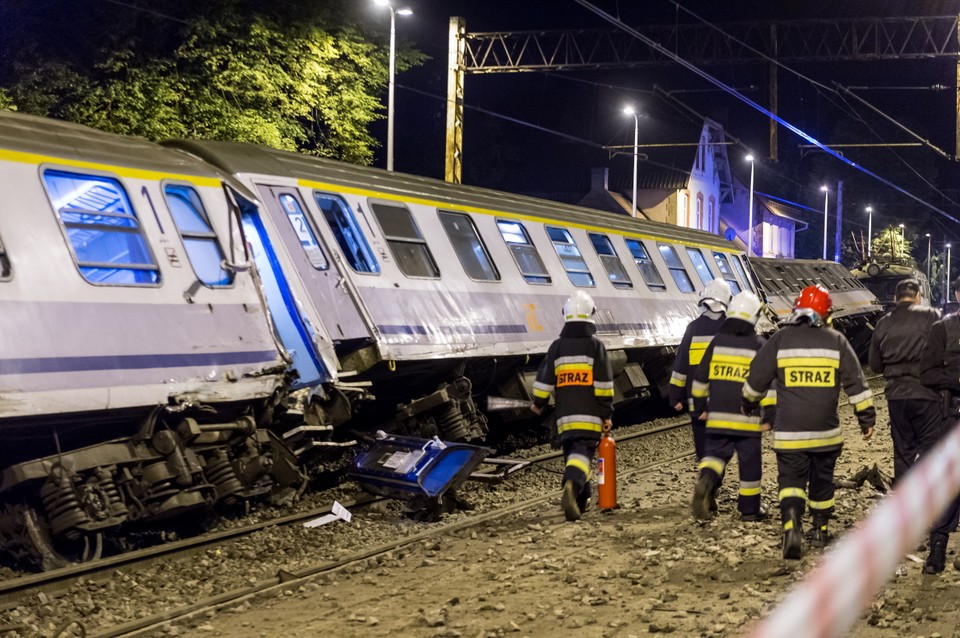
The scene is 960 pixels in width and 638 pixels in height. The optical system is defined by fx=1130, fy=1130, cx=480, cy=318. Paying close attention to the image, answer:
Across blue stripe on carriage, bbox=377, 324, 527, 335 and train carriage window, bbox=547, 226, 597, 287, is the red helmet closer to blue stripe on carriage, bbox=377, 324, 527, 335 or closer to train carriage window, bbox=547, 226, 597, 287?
blue stripe on carriage, bbox=377, 324, 527, 335

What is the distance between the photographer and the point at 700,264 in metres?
20.9

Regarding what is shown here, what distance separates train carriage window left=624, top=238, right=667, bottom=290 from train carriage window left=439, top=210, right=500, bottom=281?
4.66 meters

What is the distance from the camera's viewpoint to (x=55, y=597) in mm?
7316

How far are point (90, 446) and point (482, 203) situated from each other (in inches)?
279

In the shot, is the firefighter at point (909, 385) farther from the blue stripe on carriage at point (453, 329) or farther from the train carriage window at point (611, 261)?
the train carriage window at point (611, 261)

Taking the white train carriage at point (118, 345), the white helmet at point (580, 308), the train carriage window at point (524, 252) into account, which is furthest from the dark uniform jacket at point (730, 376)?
the train carriage window at point (524, 252)

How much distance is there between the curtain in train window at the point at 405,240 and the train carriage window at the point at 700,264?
890cm

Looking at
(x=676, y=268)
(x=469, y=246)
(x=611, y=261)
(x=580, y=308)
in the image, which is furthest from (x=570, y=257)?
(x=580, y=308)

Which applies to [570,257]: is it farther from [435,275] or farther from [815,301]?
[815,301]

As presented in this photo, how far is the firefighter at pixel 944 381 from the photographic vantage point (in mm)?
7312

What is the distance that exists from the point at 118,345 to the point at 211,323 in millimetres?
1022

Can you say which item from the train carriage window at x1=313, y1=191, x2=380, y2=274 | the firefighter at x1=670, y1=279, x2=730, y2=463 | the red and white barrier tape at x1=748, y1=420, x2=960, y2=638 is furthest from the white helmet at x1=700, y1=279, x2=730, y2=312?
the red and white barrier tape at x1=748, y1=420, x2=960, y2=638

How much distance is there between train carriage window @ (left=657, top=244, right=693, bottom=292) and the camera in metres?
19.4

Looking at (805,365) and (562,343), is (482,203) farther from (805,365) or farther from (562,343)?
(805,365)
